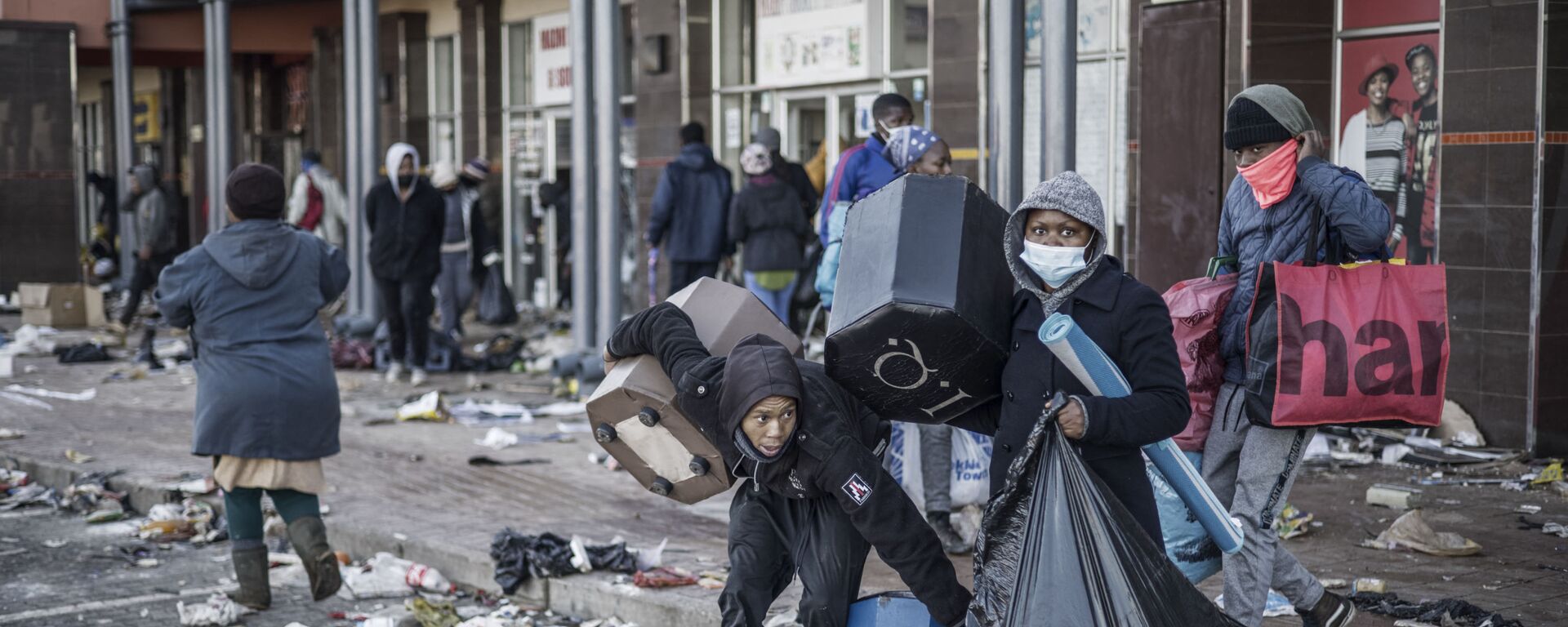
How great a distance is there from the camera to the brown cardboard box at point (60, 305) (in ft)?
60.0

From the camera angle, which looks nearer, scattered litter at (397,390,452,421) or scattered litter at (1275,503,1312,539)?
scattered litter at (1275,503,1312,539)

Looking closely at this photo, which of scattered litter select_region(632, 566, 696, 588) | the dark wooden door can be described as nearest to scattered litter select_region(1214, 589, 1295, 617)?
scattered litter select_region(632, 566, 696, 588)

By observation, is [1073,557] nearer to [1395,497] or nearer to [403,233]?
[1395,497]

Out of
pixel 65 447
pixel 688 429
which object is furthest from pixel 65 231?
pixel 688 429

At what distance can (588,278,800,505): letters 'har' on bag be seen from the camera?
14.5 ft

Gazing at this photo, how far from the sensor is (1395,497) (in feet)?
24.7

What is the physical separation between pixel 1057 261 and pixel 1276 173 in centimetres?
132

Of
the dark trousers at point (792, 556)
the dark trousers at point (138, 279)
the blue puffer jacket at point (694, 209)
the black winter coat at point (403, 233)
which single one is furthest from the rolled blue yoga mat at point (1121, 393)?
the dark trousers at point (138, 279)

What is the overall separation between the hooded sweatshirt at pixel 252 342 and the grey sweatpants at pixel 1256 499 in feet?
11.4

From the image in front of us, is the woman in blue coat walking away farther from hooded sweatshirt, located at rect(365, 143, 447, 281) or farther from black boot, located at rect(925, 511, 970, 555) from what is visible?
hooded sweatshirt, located at rect(365, 143, 447, 281)

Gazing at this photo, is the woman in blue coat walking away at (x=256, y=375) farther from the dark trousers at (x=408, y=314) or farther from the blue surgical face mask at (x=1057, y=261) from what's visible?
the dark trousers at (x=408, y=314)

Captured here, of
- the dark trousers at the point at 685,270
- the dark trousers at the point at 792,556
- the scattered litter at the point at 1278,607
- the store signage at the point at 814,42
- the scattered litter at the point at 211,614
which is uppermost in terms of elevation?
the store signage at the point at 814,42

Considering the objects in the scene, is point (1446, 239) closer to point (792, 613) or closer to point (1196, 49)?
point (1196, 49)

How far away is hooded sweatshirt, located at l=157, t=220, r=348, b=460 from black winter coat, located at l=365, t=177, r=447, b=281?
624cm
